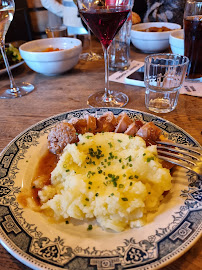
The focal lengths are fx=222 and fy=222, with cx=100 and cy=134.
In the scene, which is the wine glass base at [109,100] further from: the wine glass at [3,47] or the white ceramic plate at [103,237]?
the white ceramic plate at [103,237]

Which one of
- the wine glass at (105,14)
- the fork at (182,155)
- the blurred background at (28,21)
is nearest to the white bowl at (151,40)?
the wine glass at (105,14)

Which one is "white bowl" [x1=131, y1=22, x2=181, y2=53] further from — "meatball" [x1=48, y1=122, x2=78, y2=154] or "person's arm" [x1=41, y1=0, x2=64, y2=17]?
"person's arm" [x1=41, y1=0, x2=64, y2=17]

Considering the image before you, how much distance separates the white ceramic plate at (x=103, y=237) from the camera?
832 millimetres

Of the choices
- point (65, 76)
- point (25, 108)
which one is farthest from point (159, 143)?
point (65, 76)

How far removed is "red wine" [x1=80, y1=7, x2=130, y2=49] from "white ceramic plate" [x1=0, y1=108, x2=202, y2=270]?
4.41ft

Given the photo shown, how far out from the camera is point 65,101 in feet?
7.54

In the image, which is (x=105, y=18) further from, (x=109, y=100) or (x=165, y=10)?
(x=165, y=10)

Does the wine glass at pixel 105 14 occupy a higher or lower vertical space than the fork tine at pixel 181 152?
higher

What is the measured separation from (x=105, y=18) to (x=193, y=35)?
100 cm

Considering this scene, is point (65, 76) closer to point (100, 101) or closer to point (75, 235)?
point (100, 101)

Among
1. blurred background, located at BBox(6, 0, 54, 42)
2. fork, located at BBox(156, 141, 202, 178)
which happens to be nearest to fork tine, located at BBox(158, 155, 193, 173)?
fork, located at BBox(156, 141, 202, 178)

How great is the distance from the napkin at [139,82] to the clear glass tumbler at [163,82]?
0.96 ft

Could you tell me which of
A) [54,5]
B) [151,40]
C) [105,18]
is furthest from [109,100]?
[54,5]

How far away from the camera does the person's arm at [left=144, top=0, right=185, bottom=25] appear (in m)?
4.20
